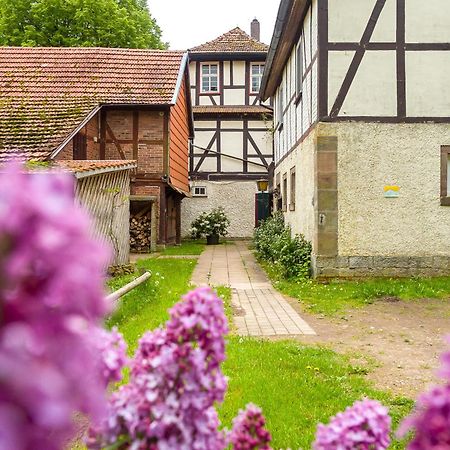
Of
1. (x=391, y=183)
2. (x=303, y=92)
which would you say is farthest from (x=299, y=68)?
(x=391, y=183)

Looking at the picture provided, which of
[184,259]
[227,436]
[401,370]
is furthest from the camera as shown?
[184,259]

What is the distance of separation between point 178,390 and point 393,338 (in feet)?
19.5

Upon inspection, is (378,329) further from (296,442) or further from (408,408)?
(296,442)

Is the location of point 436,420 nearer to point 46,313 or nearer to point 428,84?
point 46,313

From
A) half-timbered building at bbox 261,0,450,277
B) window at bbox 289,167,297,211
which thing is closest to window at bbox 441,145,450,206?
half-timbered building at bbox 261,0,450,277

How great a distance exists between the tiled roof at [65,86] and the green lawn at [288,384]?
26.8ft

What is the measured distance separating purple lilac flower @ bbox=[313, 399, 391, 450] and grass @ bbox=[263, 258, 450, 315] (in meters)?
6.89

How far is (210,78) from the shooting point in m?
27.3

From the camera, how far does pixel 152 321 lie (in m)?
6.82

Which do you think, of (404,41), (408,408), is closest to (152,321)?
(408,408)

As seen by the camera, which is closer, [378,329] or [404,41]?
[378,329]

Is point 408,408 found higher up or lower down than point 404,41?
lower down

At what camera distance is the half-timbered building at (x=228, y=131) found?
2677 cm

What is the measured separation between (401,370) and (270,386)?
1596 mm
